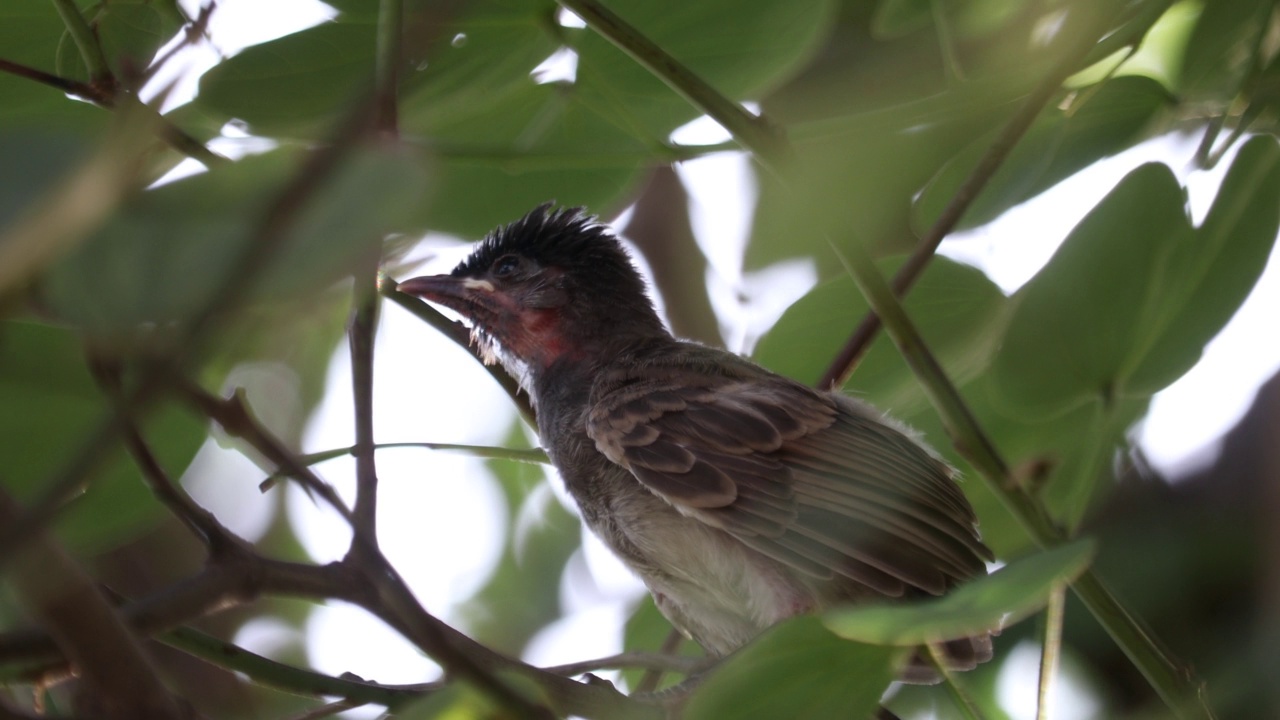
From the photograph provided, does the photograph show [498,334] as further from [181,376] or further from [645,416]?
[181,376]

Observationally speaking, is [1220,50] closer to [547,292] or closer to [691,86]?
[691,86]

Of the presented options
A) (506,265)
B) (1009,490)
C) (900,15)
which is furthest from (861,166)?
(506,265)

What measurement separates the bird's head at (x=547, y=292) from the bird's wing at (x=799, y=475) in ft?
2.31

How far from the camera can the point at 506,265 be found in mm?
4023

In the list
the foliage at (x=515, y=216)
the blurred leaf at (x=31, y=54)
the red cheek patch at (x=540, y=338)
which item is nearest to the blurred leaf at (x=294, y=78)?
the foliage at (x=515, y=216)

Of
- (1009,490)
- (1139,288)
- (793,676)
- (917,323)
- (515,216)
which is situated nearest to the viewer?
(793,676)

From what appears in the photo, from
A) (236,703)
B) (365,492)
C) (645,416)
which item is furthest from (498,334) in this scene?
(365,492)

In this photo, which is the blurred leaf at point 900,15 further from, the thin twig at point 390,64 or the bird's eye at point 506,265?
the bird's eye at point 506,265

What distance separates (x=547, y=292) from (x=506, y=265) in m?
0.18

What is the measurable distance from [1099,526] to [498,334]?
2278mm

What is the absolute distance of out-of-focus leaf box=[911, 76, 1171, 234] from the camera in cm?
218

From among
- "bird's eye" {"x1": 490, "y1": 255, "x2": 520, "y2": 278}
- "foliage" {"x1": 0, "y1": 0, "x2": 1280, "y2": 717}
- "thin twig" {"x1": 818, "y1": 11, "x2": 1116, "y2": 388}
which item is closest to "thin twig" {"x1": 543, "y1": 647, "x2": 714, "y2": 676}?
"foliage" {"x1": 0, "y1": 0, "x2": 1280, "y2": 717}

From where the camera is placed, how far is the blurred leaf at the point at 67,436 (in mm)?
1521

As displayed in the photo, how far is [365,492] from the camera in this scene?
1.45 metres
